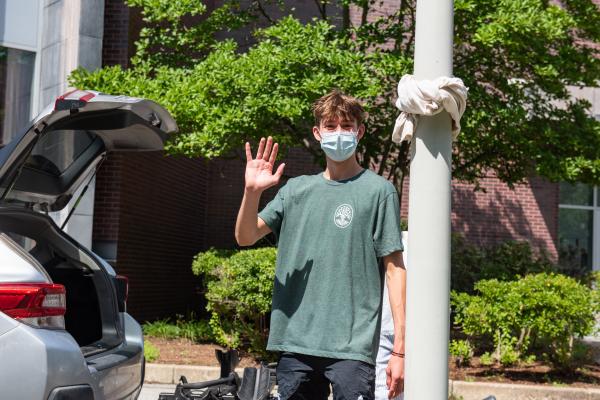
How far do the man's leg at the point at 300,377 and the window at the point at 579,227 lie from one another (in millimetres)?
14486

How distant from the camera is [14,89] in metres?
12.6

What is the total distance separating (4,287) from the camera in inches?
146

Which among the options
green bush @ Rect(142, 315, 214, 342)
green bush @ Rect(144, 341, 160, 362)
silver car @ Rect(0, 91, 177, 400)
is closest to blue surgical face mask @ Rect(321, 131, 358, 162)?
silver car @ Rect(0, 91, 177, 400)

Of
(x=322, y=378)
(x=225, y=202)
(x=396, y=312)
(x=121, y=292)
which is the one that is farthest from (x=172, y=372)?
(x=225, y=202)

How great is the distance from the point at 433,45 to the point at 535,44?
26.2 ft

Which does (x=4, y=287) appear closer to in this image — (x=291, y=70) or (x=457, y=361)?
(x=291, y=70)

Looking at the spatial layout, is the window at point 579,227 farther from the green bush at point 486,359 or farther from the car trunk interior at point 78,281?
the car trunk interior at point 78,281

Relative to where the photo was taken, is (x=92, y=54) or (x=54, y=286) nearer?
(x=54, y=286)

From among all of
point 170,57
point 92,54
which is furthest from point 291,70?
point 92,54

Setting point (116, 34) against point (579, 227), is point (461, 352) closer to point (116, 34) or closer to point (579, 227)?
point (116, 34)

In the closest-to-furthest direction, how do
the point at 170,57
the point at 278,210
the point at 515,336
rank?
the point at 278,210 < the point at 515,336 < the point at 170,57

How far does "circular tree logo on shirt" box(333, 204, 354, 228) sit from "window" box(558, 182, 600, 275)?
47.4 feet

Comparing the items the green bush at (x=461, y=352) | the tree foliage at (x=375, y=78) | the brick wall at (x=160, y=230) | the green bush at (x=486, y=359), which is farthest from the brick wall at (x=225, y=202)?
the green bush at (x=486, y=359)

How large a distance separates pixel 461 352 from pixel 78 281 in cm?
594
